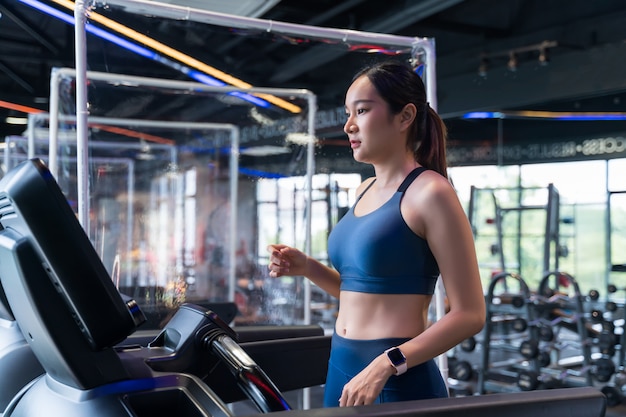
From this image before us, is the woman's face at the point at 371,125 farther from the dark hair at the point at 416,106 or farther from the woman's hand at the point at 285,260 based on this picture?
the woman's hand at the point at 285,260

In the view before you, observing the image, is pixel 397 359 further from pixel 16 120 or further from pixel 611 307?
pixel 16 120

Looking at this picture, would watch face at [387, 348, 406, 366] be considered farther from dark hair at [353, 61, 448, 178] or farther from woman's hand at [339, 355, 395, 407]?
dark hair at [353, 61, 448, 178]

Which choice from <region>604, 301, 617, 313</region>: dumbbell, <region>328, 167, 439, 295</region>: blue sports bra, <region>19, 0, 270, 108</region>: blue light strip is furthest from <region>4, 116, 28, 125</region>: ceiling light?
<region>328, 167, 439, 295</region>: blue sports bra

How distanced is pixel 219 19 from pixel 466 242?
5.14ft

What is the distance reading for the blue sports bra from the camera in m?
1.33

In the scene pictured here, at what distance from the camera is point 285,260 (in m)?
1.58

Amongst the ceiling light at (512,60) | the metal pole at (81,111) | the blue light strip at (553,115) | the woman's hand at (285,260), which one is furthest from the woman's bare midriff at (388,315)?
the blue light strip at (553,115)

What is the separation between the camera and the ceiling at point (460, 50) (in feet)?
19.9

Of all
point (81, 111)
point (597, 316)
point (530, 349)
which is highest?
point (81, 111)

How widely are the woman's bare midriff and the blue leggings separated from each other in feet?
0.05

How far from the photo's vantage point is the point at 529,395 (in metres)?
1.09

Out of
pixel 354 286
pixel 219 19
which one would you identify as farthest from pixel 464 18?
pixel 354 286

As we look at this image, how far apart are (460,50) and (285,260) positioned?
6696 millimetres

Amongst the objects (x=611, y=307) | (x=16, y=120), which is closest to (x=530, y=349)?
(x=611, y=307)
